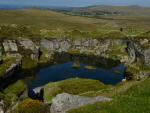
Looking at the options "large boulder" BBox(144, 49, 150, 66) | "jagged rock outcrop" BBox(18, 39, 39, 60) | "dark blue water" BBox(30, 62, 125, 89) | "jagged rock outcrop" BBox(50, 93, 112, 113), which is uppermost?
"jagged rock outcrop" BBox(50, 93, 112, 113)

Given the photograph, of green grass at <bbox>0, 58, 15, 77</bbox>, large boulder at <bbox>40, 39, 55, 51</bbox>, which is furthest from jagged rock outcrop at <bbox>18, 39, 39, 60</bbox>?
green grass at <bbox>0, 58, 15, 77</bbox>

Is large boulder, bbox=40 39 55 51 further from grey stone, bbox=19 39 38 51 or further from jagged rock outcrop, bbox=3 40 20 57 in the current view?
jagged rock outcrop, bbox=3 40 20 57

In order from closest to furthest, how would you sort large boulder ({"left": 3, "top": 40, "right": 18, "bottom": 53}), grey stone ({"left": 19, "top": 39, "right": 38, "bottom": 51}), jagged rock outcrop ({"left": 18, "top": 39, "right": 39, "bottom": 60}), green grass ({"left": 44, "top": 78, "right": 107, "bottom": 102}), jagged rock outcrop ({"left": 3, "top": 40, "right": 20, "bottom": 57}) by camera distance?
green grass ({"left": 44, "top": 78, "right": 107, "bottom": 102})
jagged rock outcrop ({"left": 3, "top": 40, "right": 20, "bottom": 57})
large boulder ({"left": 3, "top": 40, "right": 18, "bottom": 53})
jagged rock outcrop ({"left": 18, "top": 39, "right": 39, "bottom": 60})
grey stone ({"left": 19, "top": 39, "right": 38, "bottom": 51})

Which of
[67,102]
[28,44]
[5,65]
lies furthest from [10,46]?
[67,102]

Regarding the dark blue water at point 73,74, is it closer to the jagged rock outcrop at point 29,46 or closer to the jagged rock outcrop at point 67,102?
the jagged rock outcrop at point 29,46

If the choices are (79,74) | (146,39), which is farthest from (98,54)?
(79,74)

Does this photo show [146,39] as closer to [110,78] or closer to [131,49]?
[131,49]

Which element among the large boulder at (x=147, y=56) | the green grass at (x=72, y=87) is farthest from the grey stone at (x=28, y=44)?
the green grass at (x=72, y=87)

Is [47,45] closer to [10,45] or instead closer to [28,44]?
[28,44]
